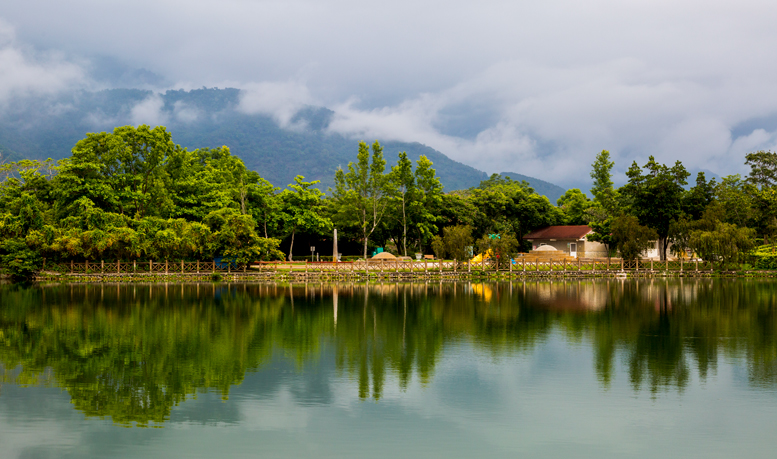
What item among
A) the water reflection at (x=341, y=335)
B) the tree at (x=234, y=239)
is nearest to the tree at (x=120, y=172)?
the tree at (x=234, y=239)

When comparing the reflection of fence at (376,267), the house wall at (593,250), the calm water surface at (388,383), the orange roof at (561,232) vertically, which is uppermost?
the orange roof at (561,232)

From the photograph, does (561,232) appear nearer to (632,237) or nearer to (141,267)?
(632,237)

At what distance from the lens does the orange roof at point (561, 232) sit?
66950mm

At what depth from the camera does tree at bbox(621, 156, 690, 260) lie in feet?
180

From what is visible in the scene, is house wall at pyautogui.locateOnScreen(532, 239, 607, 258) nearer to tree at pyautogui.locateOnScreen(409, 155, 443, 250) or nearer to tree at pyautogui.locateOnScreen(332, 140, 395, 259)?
tree at pyautogui.locateOnScreen(409, 155, 443, 250)

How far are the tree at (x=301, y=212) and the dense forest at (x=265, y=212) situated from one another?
13cm

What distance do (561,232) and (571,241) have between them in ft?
4.94

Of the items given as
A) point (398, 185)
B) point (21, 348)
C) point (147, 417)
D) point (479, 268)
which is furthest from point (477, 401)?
point (398, 185)

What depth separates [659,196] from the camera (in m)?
54.9

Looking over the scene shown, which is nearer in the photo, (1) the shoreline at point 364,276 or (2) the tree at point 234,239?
(1) the shoreline at point 364,276

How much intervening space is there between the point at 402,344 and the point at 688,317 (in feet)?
38.8

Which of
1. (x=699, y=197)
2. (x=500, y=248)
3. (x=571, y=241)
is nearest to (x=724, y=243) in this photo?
(x=699, y=197)

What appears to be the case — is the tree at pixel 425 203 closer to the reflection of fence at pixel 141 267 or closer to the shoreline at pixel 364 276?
the shoreline at pixel 364 276

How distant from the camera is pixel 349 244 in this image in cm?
6594
